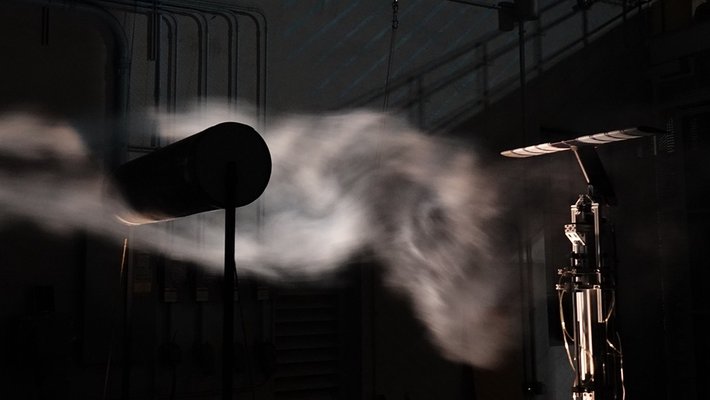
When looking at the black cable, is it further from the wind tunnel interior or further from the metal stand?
the metal stand

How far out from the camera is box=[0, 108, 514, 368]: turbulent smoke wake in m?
3.20

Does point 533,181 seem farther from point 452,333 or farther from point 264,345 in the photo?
point 264,345

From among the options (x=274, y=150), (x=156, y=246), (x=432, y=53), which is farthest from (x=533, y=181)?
(x=156, y=246)

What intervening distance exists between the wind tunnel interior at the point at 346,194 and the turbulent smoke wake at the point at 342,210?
2 cm

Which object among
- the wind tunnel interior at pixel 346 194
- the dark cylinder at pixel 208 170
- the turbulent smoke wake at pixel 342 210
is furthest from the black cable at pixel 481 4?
the dark cylinder at pixel 208 170

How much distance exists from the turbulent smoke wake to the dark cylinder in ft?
1.69

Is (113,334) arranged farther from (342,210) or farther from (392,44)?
(392,44)

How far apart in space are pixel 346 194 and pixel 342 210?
95 mm

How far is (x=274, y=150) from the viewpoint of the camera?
377 cm

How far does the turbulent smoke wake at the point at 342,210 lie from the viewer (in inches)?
126

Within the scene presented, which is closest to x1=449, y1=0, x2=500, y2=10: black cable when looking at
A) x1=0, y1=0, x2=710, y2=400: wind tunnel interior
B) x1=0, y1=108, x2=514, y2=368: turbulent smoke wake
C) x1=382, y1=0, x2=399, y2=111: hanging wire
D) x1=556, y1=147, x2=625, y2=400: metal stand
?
x1=0, y1=0, x2=710, y2=400: wind tunnel interior

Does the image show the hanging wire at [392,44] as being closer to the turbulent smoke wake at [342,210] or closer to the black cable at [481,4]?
the turbulent smoke wake at [342,210]

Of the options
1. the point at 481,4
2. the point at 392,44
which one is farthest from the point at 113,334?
the point at 481,4

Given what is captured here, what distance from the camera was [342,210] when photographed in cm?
397
